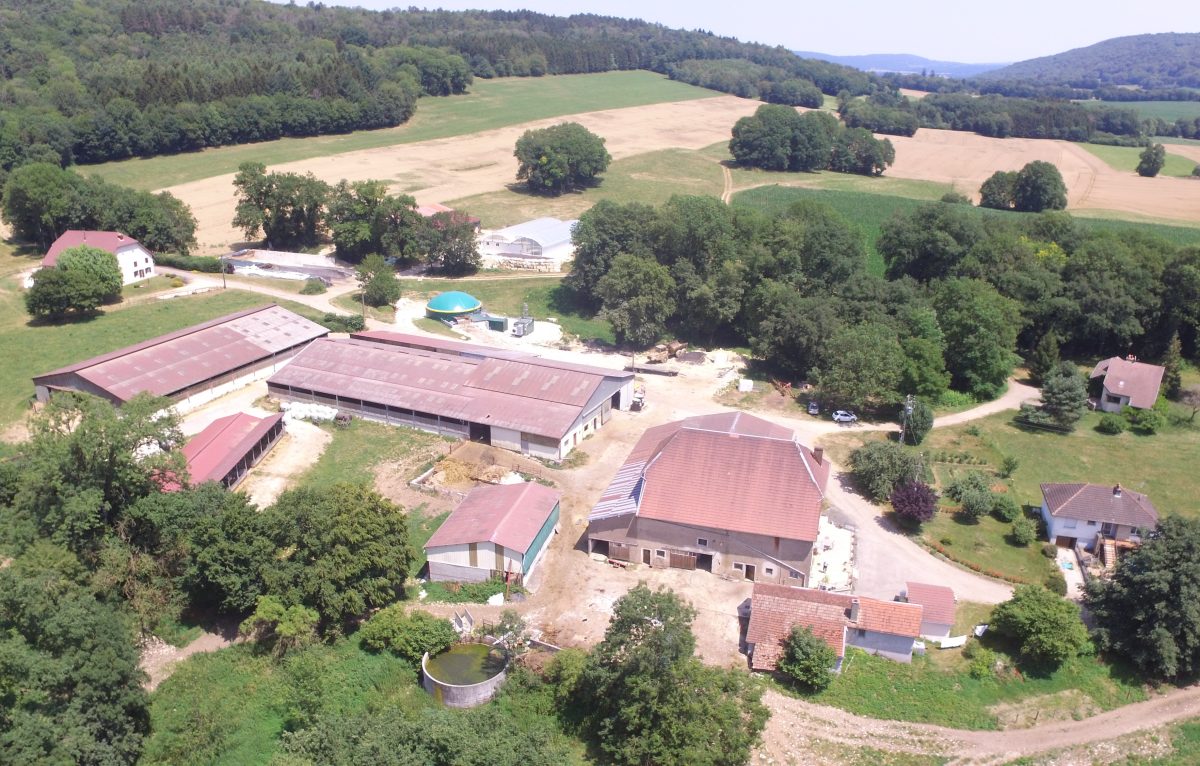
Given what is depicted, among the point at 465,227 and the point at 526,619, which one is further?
the point at 465,227

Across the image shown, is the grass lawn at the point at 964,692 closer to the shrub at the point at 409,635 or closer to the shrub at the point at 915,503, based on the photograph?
the shrub at the point at 915,503

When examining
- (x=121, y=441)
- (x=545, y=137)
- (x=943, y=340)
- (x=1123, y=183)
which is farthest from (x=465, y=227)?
(x=1123, y=183)

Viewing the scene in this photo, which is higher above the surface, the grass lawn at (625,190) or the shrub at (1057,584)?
the grass lawn at (625,190)

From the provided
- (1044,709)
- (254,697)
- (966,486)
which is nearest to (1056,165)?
(966,486)

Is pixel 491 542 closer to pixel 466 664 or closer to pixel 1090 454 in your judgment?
pixel 466 664

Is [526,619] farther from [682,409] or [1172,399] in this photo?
[1172,399]

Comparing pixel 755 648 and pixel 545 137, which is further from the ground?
pixel 545 137

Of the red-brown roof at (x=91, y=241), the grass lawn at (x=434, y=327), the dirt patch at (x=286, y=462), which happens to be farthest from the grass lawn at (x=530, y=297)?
the dirt patch at (x=286, y=462)
